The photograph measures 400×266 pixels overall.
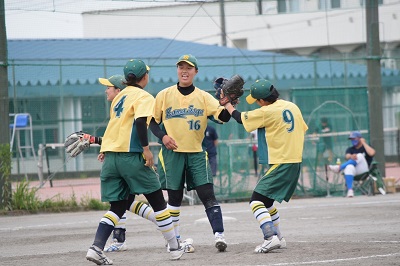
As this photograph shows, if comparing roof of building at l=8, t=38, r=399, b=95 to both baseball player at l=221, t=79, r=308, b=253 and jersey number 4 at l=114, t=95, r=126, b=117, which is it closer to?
baseball player at l=221, t=79, r=308, b=253

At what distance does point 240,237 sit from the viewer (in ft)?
39.8

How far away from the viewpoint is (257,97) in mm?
10523

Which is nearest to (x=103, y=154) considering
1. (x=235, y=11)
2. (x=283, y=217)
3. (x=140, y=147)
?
(x=140, y=147)

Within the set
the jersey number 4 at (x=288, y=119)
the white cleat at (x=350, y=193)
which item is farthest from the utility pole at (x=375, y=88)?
the jersey number 4 at (x=288, y=119)

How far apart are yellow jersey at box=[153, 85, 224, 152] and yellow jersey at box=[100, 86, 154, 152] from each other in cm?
70

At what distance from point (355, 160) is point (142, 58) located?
7332 millimetres

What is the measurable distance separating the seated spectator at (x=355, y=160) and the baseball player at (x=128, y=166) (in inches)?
424

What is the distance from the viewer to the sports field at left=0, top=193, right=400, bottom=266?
9.51 metres

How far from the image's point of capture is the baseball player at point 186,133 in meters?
10.4

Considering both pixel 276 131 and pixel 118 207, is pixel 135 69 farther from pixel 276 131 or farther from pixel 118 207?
pixel 276 131

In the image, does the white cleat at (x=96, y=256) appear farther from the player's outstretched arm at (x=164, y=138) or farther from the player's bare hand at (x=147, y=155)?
the player's outstretched arm at (x=164, y=138)

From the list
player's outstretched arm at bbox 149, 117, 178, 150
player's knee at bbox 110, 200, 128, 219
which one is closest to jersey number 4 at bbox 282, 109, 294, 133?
player's outstretched arm at bbox 149, 117, 178, 150

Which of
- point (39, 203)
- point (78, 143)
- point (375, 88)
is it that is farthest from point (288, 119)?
point (375, 88)

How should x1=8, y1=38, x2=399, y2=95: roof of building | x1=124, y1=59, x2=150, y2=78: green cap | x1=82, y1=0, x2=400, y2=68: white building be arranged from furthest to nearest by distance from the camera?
x1=82, y1=0, x2=400, y2=68: white building
x1=8, y1=38, x2=399, y2=95: roof of building
x1=124, y1=59, x2=150, y2=78: green cap
